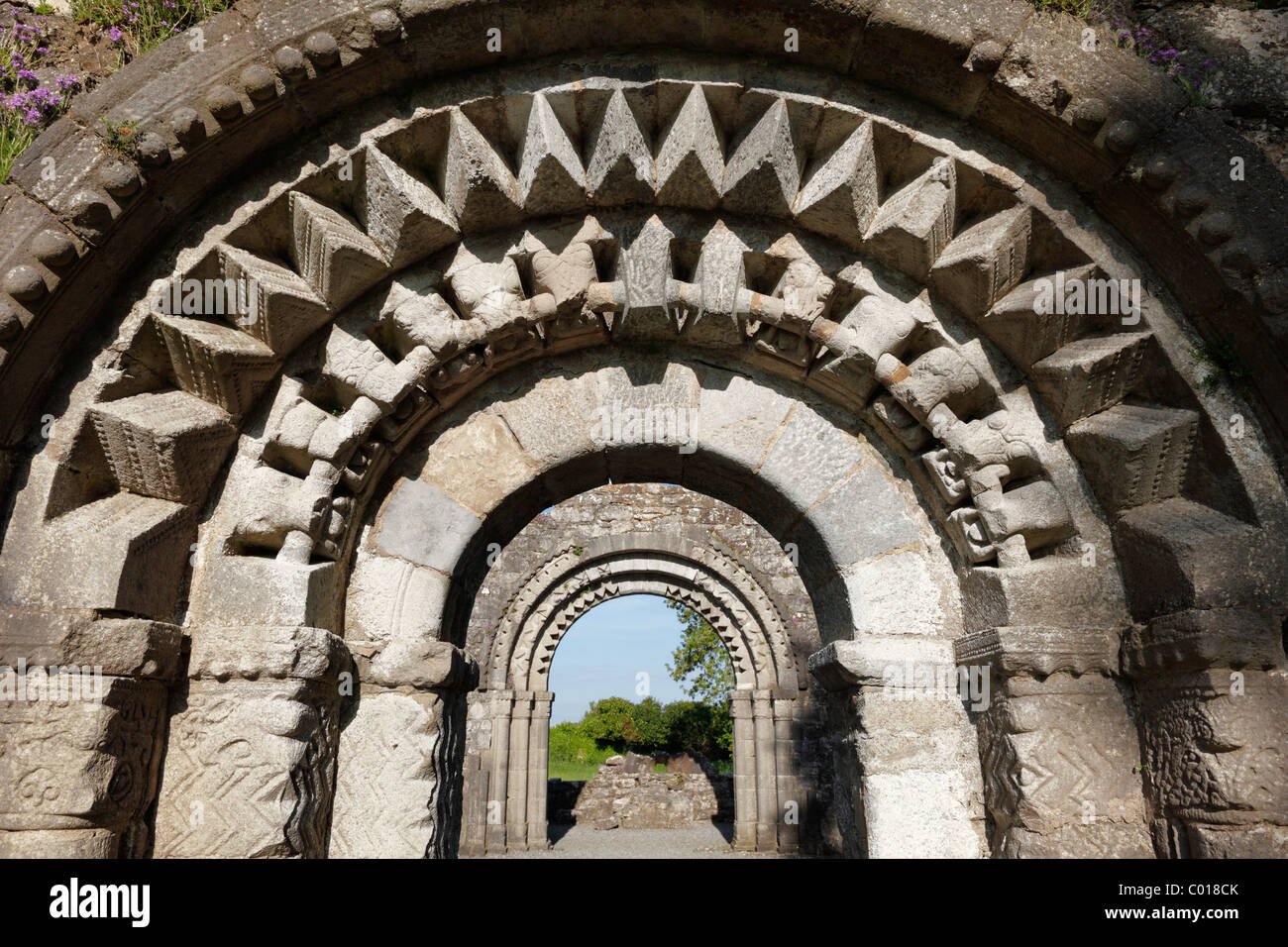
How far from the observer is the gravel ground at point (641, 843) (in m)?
11.8

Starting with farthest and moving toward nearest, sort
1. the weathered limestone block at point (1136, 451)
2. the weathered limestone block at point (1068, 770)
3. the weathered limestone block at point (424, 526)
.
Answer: the weathered limestone block at point (424, 526), the weathered limestone block at point (1136, 451), the weathered limestone block at point (1068, 770)

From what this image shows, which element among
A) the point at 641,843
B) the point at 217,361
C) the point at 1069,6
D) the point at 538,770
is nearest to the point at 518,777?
the point at 538,770

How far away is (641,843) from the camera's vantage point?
45.2 feet

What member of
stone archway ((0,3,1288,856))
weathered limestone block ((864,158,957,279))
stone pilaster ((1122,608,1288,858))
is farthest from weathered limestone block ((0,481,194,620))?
stone pilaster ((1122,608,1288,858))

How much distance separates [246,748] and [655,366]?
2.21 m

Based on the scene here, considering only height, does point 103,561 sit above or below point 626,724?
above

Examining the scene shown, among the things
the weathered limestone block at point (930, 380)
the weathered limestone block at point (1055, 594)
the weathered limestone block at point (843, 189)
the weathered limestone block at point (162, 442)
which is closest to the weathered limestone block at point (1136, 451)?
the weathered limestone block at point (1055, 594)

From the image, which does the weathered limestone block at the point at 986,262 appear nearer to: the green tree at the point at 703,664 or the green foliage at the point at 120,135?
the green foliage at the point at 120,135

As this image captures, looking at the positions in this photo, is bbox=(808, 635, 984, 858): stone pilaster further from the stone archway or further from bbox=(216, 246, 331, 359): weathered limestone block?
bbox=(216, 246, 331, 359): weathered limestone block

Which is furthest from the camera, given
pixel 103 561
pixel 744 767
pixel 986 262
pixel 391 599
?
pixel 744 767

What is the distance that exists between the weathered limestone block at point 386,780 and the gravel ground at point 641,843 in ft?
27.4

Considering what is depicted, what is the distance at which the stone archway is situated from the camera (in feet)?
9.57

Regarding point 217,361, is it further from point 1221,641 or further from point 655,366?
point 1221,641

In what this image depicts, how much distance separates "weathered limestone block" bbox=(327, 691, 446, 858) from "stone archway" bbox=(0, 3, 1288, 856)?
10 centimetres
